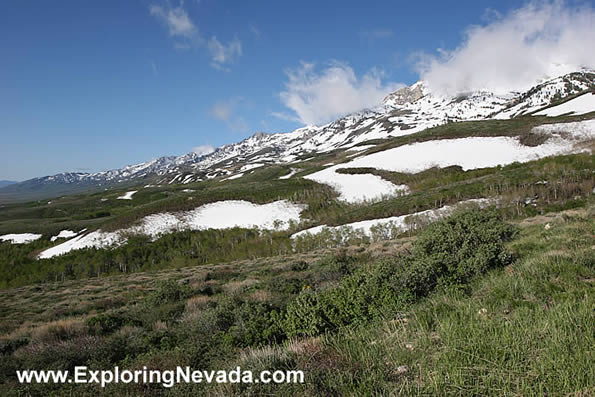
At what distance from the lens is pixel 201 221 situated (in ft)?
210

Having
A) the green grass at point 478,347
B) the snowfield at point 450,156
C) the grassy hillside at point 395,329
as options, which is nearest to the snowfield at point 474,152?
the snowfield at point 450,156

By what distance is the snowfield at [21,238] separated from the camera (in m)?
77.9

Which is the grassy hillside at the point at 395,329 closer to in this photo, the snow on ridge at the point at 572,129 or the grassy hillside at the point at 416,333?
the grassy hillside at the point at 416,333

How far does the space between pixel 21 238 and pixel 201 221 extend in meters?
58.6

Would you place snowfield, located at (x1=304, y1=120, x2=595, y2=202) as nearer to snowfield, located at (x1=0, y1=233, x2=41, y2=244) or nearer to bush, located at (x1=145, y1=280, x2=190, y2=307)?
bush, located at (x1=145, y1=280, x2=190, y2=307)

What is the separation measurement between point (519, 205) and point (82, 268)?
72.1 meters

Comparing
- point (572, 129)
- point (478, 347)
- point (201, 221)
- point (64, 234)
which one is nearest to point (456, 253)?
point (478, 347)

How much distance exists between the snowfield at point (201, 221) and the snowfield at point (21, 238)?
24.6m

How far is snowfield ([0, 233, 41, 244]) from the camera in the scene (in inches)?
3066

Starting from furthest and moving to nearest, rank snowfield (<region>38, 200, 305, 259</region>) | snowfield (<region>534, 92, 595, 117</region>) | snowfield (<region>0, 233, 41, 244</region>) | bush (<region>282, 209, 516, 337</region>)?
snowfield (<region>534, 92, 595, 117</region>)
snowfield (<region>0, 233, 41, 244</region>)
snowfield (<region>38, 200, 305, 259</region>)
bush (<region>282, 209, 516, 337</region>)

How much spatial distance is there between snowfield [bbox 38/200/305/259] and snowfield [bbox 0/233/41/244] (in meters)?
24.6

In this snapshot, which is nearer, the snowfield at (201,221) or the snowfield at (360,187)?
the snowfield at (201,221)

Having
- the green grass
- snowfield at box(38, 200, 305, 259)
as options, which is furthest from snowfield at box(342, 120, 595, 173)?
the green grass

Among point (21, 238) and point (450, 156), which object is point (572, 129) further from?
point (21, 238)
